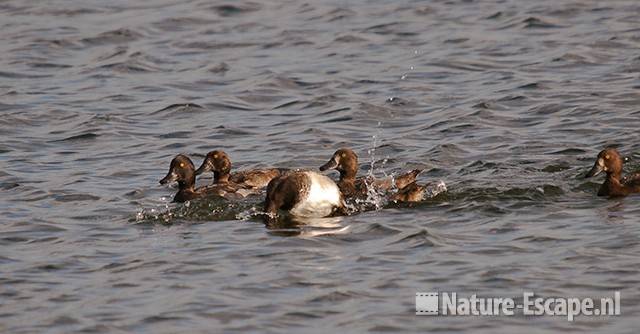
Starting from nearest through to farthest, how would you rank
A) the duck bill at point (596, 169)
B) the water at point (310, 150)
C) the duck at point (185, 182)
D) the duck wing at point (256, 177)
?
the water at point (310, 150) < the duck bill at point (596, 169) < the duck at point (185, 182) < the duck wing at point (256, 177)

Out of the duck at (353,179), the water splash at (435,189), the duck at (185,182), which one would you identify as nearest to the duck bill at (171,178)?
the duck at (185,182)

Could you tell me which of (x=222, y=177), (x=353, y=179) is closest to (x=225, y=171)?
(x=222, y=177)

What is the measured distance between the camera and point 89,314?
30.4ft

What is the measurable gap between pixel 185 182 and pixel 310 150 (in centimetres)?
215

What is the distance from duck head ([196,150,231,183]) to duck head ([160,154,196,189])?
0.24m

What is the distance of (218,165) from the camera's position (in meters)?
13.8

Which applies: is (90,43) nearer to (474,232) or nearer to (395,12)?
(395,12)

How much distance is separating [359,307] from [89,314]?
5.60 feet

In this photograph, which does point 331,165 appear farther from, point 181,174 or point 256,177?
point 181,174

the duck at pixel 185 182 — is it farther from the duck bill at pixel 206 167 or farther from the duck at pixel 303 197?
the duck at pixel 303 197

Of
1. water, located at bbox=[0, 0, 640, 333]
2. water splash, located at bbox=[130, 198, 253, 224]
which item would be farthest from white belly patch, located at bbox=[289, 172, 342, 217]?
water splash, located at bbox=[130, 198, 253, 224]

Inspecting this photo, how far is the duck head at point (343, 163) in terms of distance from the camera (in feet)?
43.5

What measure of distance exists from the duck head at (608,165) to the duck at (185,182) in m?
3.18

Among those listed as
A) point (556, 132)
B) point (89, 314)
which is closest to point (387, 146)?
point (556, 132)
